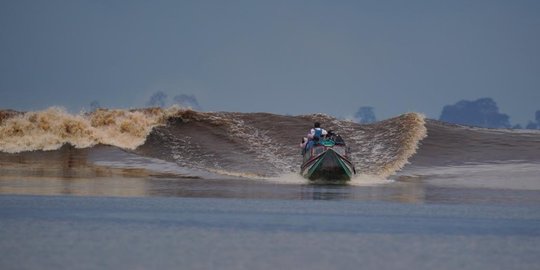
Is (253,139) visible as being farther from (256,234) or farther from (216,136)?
(256,234)

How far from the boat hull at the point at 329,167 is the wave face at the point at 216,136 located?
4679mm

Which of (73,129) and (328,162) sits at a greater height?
(73,129)

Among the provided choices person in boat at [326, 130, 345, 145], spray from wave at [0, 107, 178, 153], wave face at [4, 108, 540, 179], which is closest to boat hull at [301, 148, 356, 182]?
person in boat at [326, 130, 345, 145]

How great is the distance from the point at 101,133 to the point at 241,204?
27490 millimetres

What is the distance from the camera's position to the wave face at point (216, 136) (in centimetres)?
4560

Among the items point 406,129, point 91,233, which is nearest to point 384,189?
point 91,233

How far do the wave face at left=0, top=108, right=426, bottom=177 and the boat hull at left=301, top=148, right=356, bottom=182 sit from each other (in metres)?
4.68

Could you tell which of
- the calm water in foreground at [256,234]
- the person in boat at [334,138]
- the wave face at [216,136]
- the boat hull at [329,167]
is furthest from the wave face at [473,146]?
the calm water in foreground at [256,234]

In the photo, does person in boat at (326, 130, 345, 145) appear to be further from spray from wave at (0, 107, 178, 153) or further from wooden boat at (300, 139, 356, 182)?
spray from wave at (0, 107, 178, 153)

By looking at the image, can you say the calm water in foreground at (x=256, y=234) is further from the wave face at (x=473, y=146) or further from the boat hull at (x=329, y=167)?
the wave face at (x=473, y=146)

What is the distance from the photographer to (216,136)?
175 feet

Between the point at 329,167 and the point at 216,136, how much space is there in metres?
19.1

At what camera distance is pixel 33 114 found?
51.1m

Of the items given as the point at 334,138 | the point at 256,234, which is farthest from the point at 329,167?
the point at 256,234
